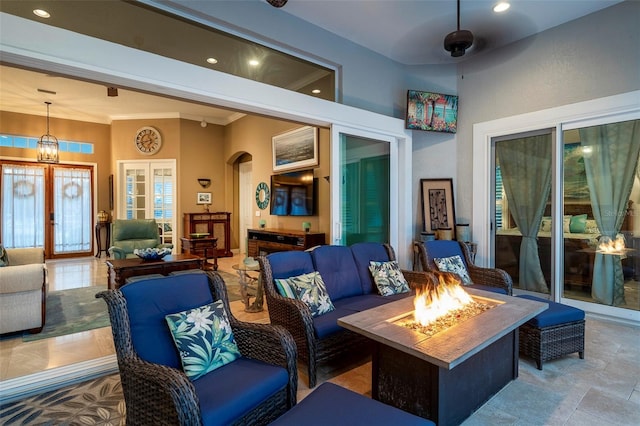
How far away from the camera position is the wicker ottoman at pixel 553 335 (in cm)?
259

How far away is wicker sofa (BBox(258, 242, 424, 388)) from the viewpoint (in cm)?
241

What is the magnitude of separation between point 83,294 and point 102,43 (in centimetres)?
385

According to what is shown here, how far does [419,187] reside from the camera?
5.10 meters

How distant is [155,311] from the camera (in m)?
1.85

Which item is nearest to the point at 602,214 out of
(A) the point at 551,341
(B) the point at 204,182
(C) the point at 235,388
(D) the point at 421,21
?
(A) the point at 551,341

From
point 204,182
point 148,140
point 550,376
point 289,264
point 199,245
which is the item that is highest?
point 148,140

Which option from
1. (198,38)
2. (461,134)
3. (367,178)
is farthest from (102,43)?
(461,134)

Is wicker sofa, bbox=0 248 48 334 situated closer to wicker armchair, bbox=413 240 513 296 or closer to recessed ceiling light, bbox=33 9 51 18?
recessed ceiling light, bbox=33 9 51 18

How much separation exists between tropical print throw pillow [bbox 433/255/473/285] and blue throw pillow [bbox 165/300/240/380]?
102 inches

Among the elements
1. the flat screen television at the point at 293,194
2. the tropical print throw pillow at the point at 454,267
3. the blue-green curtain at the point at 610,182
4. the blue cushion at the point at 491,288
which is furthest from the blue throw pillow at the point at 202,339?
the blue-green curtain at the point at 610,182

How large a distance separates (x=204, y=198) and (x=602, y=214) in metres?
7.82

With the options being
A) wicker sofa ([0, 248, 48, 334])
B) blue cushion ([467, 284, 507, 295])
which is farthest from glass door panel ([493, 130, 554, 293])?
wicker sofa ([0, 248, 48, 334])

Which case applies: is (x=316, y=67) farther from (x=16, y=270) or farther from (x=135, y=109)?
(x=135, y=109)

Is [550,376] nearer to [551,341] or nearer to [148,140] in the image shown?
[551,341]
